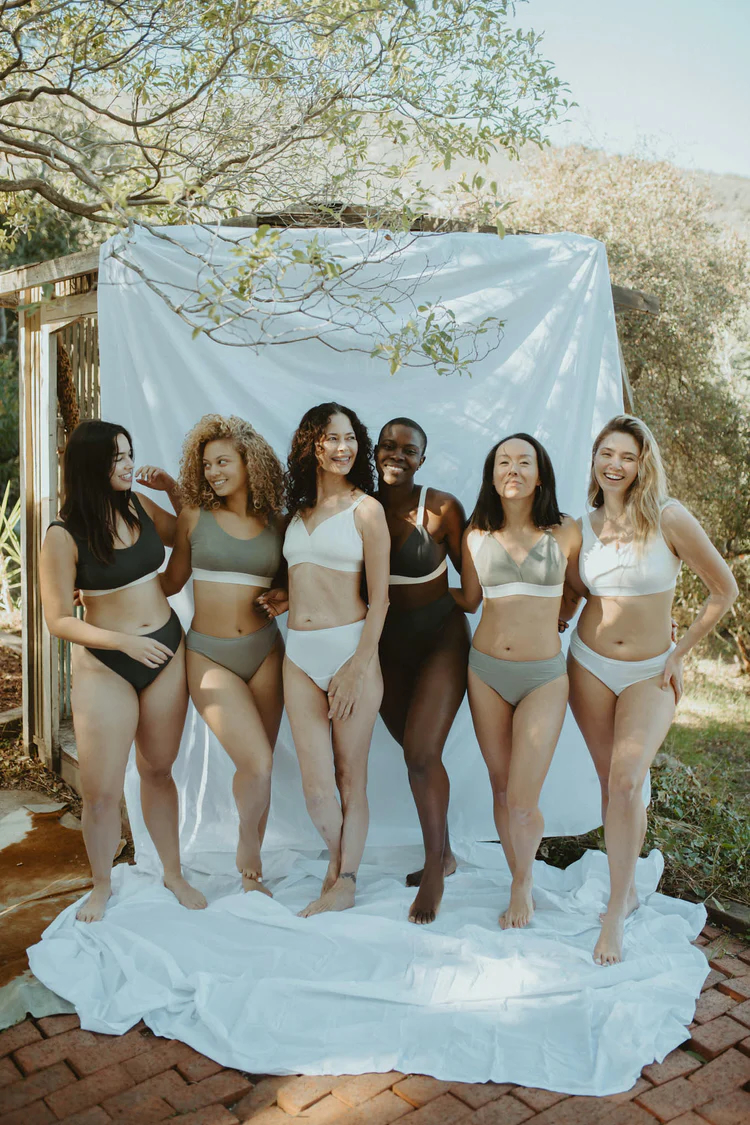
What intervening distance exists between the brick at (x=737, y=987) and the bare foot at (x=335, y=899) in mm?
1333

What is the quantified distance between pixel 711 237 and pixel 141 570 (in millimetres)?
8958

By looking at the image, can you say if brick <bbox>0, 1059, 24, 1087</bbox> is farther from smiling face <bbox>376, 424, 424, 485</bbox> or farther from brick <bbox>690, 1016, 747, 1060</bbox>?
smiling face <bbox>376, 424, 424, 485</bbox>

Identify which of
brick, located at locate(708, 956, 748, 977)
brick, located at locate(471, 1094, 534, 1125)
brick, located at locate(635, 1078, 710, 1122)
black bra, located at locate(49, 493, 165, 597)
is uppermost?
black bra, located at locate(49, 493, 165, 597)

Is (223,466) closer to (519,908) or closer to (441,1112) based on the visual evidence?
(519,908)

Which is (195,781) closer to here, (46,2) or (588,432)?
(588,432)

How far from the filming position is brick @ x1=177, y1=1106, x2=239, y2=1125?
2.42 metres

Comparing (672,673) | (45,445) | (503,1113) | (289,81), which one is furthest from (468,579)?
(289,81)

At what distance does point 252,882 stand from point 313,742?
0.68 meters

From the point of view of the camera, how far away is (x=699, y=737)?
6637mm

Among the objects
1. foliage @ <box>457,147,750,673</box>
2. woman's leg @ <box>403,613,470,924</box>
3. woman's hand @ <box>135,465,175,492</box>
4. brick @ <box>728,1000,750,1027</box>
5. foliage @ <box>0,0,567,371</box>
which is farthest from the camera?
foliage @ <box>457,147,750,673</box>

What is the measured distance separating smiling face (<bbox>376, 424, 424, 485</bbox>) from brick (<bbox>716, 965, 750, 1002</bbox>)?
6.98 feet

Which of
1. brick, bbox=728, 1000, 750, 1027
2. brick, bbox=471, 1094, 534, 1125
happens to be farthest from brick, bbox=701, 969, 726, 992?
brick, bbox=471, 1094, 534, 1125

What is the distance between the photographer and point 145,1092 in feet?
8.38

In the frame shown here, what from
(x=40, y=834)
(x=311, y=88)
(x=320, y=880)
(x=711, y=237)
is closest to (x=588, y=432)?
(x=320, y=880)
